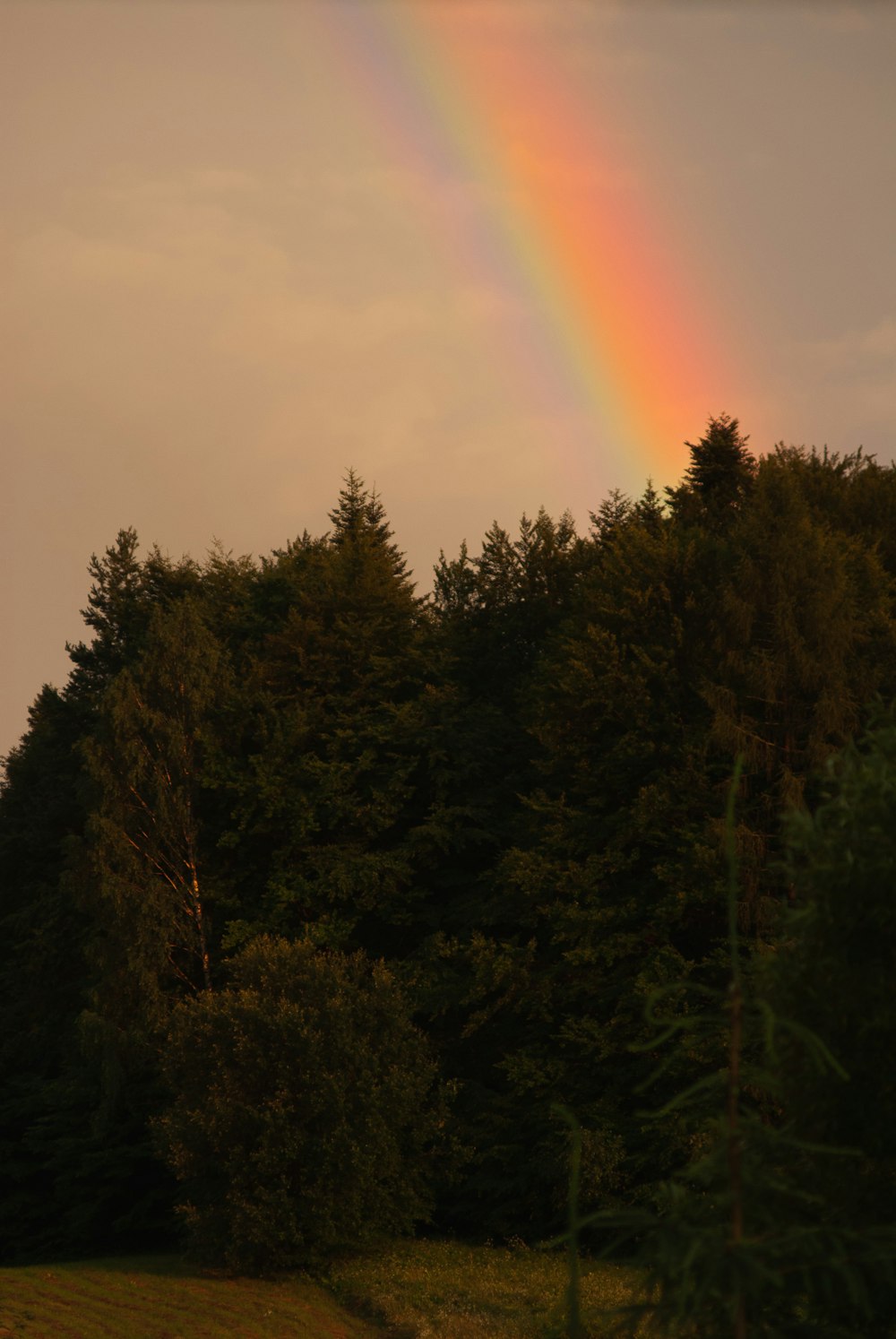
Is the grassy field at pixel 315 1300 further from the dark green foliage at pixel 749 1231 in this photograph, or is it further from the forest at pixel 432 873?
the dark green foliage at pixel 749 1231

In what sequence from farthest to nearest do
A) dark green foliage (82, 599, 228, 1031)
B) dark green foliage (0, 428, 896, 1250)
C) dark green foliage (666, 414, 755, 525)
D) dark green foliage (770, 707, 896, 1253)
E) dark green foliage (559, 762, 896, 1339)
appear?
dark green foliage (666, 414, 755, 525) < dark green foliage (82, 599, 228, 1031) < dark green foliage (0, 428, 896, 1250) < dark green foliage (770, 707, 896, 1253) < dark green foliage (559, 762, 896, 1339)

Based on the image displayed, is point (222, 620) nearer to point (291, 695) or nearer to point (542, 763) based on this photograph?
point (291, 695)

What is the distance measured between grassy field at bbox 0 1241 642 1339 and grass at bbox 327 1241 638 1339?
0.03 m

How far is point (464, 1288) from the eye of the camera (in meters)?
28.0

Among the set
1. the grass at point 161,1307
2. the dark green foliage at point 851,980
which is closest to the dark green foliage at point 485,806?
the grass at point 161,1307

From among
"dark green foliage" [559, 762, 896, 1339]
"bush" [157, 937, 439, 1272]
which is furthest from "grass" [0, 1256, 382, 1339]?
"dark green foliage" [559, 762, 896, 1339]

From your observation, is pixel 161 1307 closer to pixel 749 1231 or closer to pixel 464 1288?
pixel 464 1288

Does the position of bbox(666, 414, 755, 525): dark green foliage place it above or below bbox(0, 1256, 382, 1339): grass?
above

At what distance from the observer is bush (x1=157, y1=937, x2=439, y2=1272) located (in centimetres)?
2931

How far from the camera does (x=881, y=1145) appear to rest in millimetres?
10164

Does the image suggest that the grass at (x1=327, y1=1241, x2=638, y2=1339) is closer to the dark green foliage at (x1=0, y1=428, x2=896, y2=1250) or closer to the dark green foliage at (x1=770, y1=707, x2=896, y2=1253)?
the dark green foliage at (x1=0, y1=428, x2=896, y2=1250)

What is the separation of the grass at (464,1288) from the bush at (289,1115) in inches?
34.8

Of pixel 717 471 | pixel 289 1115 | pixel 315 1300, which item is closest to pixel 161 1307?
pixel 315 1300

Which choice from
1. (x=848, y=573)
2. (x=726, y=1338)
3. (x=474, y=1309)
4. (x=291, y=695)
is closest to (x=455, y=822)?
(x=291, y=695)
